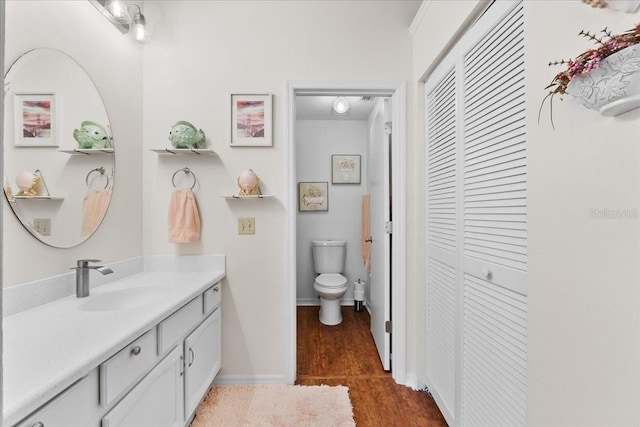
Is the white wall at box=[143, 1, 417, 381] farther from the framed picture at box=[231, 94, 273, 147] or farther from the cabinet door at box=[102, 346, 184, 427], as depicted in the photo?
the cabinet door at box=[102, 346, 184, 427]

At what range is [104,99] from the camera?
174 cm

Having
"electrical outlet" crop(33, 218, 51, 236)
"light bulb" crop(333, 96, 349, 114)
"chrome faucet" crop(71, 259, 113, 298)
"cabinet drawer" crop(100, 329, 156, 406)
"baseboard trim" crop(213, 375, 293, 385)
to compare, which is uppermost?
"light bulb" crop(333, 96, 349, 114)

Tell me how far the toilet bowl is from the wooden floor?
0.25ft

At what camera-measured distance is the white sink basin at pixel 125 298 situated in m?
1.46

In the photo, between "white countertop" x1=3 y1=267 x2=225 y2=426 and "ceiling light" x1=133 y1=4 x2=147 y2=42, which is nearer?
"white countertop" x1=3 y1=267 x2=225 y2=426

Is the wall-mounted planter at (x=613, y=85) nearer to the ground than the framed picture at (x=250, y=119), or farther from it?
nearer to the ground

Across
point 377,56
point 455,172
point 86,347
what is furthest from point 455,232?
point 86,347

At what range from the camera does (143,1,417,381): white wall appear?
204 centimetres

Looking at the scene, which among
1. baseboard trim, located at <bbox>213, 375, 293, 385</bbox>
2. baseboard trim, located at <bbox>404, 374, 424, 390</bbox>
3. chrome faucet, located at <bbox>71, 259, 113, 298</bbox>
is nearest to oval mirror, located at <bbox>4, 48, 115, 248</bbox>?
chrome faucet, located at <bbox>71, 259, 113, 298</bbox>

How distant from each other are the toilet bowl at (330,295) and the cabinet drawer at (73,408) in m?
2.13

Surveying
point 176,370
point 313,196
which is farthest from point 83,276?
point 313,196

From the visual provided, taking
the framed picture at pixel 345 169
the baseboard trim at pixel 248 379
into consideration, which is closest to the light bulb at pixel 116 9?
the baseboard trim at pixel 248 379

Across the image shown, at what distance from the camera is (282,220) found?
2.05 metres

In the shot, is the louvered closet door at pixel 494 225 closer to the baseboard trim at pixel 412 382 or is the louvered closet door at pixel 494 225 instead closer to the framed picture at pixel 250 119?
the baseboard trim at pixel 412 382
